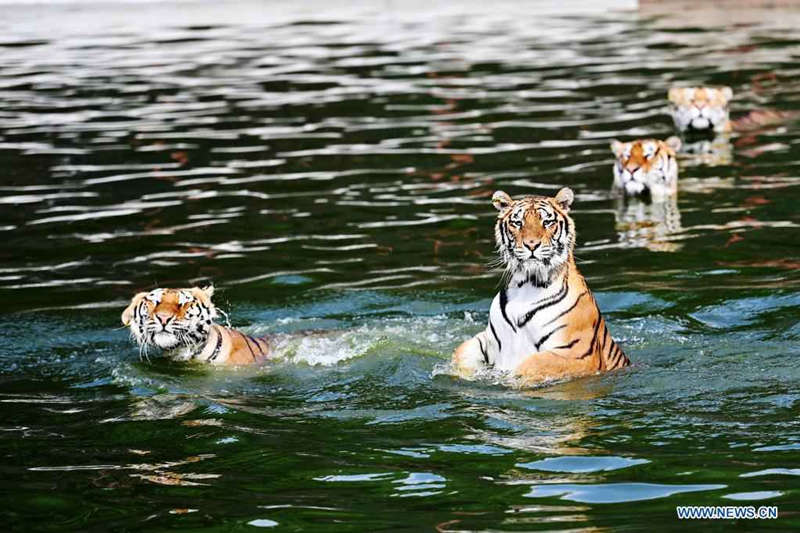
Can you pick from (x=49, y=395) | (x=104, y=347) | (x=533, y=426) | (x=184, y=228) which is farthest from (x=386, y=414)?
(x=184, y=228)

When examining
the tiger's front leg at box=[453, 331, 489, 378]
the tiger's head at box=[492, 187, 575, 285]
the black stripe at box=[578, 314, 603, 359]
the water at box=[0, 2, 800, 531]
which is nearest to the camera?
the water at box=[0, 2, 800, 531]

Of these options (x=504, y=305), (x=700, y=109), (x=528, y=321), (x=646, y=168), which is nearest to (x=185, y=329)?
(x=504, y=305)

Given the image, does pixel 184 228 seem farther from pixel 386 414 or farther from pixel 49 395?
pixel 386 414

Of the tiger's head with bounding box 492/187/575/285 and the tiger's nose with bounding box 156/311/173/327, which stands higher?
the tiger's head with bounding box 492/187/575/285

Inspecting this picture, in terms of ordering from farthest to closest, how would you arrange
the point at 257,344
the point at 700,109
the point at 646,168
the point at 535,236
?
the point at 700,109, the point at 646,168, the point at 257,344, the point at 535,236

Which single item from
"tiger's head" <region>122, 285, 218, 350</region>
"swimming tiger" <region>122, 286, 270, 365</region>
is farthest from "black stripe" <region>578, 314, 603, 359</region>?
"tiger's head" <region>122, 285, 218, 350</region>

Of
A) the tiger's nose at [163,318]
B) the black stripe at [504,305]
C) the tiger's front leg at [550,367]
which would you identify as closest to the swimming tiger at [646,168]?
the black stripe at [504,305]

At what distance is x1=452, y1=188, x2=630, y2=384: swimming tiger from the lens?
6.97m

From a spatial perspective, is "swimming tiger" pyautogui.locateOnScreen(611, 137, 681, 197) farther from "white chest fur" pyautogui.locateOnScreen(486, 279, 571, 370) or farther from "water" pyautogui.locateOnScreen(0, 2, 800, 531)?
"white chest fur" pyautogui.locateOnScreen(486, 279, 571, 370)

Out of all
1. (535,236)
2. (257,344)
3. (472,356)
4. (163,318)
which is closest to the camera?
(535,236)

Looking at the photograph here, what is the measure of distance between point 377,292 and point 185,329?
191 cm

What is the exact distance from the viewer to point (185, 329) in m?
7.58

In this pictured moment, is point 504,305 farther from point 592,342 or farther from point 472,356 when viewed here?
point 592,342

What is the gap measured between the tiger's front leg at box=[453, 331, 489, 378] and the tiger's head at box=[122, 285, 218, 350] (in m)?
1.42
